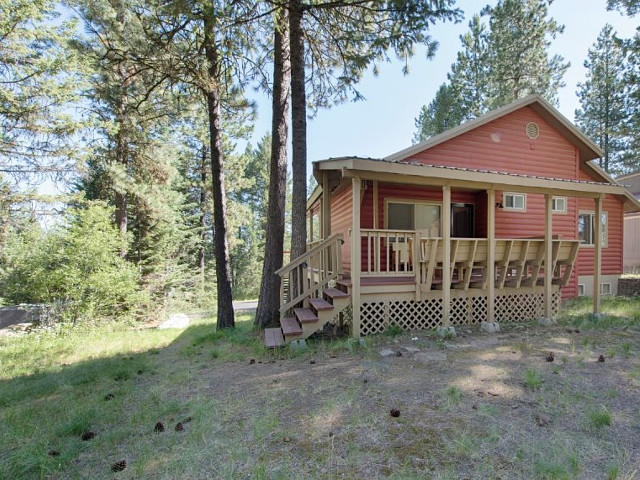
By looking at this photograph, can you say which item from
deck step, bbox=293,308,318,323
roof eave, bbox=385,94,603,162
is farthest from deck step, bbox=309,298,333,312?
roof eave, bbox=385,94,603,162

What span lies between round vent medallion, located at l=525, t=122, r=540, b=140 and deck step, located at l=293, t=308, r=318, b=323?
871 centimetres

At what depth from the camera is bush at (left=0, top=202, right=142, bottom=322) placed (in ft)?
28.9

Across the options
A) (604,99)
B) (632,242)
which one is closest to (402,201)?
(632,242)

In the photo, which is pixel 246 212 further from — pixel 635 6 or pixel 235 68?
pixel 635 6

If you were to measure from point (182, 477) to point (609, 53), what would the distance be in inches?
1157

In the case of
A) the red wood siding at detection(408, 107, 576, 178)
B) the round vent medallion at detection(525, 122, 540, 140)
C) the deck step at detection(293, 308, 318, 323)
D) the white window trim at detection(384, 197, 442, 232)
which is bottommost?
the deck step at detection(293, 308, 318, 323)

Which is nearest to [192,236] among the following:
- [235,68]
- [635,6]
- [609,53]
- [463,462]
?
[235,68]

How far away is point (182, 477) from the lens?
188cm

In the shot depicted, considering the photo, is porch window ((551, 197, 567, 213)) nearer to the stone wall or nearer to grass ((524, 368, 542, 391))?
the stone wall

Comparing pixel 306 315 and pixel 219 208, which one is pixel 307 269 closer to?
pixel 306 315

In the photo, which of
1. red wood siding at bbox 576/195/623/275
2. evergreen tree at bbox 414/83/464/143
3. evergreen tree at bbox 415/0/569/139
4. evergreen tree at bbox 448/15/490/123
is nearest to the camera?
red wood siding at bbox 576/195/623/275

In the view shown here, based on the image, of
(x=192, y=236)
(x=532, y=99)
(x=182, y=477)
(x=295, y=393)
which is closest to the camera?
(x=182, y=477)

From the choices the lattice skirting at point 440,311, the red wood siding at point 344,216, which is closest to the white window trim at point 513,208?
the lattice skirting at point 440,311

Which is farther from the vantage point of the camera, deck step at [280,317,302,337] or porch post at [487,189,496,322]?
porch post at [487,189,496,322]
